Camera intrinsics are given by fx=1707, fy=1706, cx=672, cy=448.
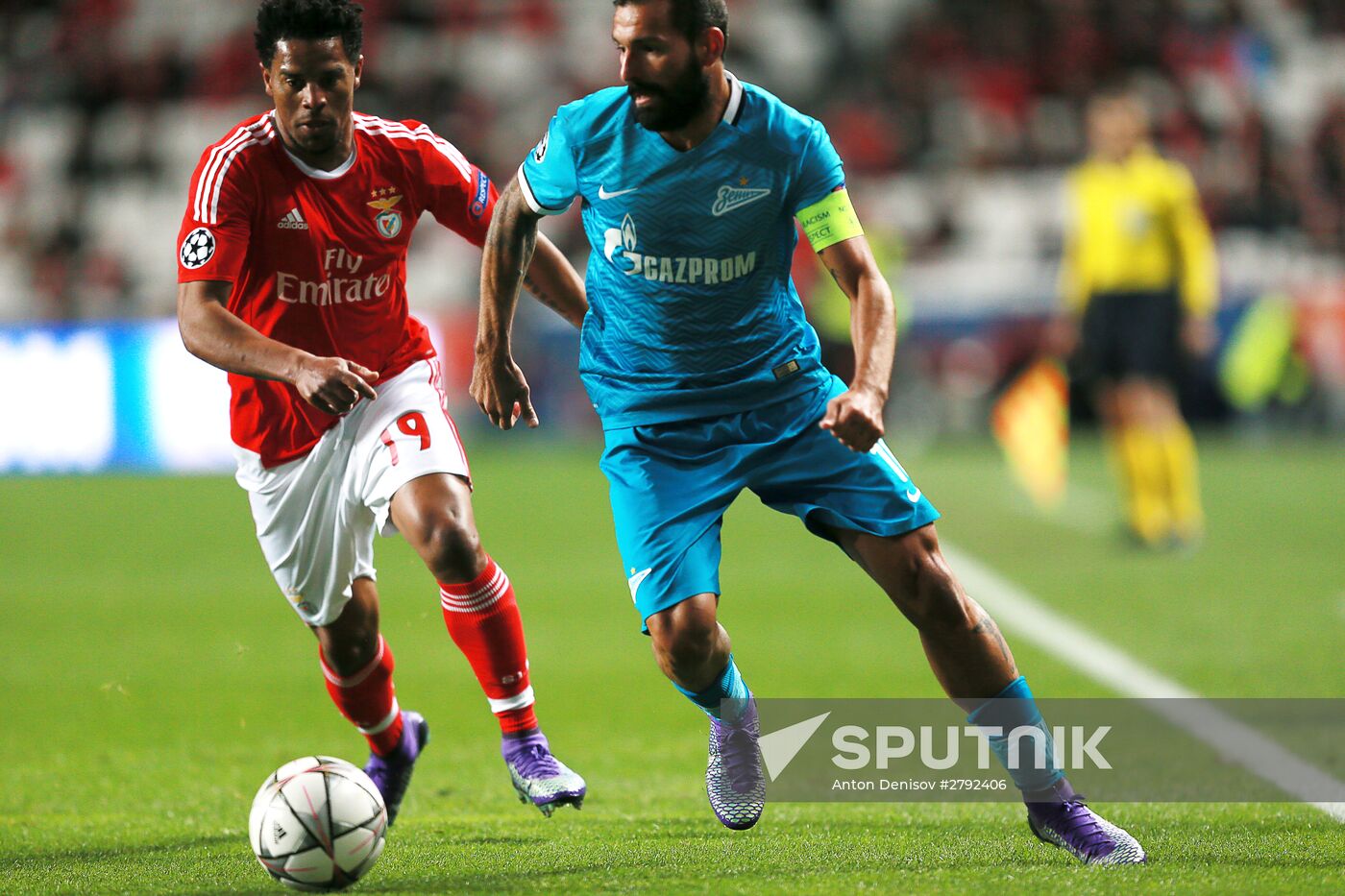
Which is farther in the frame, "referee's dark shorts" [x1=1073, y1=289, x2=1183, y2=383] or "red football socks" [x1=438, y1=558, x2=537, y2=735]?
"referee's dark shorts" [x1=1073, y1=289, x2=1183, y2=383]

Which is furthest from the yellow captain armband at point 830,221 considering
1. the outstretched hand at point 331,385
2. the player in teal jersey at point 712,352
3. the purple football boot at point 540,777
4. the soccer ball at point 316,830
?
the soccer ball at point 316,830

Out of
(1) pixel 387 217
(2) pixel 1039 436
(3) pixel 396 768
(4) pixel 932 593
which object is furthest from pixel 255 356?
(2) pixel 1039 436

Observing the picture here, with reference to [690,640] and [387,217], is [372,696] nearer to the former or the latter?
[690,640]

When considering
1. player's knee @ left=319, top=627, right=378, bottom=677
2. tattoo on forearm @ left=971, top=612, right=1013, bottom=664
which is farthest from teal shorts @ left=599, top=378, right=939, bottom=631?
player's knee @ left=319, top=627, right=378, bottom=677

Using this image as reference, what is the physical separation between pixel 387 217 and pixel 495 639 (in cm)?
126

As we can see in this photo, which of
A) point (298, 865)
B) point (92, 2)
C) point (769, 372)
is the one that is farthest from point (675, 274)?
point (92, 2)

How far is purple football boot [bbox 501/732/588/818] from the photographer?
463cm

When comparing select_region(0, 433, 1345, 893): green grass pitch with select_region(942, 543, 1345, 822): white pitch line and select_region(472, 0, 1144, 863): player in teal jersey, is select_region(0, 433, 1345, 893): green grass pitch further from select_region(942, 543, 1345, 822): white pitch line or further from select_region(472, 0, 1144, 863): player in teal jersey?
select_region(472, 0, 1144, 863): player in teal jersey

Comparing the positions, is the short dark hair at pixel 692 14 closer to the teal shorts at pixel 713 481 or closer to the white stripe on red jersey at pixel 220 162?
the teal shorts at pixel 713 481

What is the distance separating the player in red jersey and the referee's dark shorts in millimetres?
6793

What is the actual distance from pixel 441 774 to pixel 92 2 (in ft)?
67.9

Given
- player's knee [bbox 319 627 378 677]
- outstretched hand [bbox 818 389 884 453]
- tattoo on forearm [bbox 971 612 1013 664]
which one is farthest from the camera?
player's knee [bbox 319 627 378 677]

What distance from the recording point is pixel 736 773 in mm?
4750

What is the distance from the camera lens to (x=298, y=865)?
13.3ft
